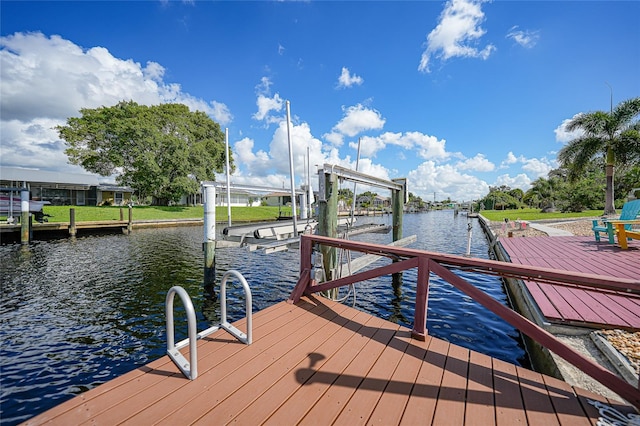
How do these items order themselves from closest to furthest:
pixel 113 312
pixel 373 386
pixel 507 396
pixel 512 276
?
pixel 507 396, pixel 373 386, pixel 512 276, pixel 113 312

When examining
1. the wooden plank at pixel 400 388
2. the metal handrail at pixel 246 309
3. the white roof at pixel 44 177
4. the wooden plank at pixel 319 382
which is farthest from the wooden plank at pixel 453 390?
the white roof at pixel 44 177

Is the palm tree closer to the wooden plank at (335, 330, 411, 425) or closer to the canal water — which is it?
the canal water

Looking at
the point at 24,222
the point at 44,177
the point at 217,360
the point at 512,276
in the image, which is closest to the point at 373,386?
the point at 217,360

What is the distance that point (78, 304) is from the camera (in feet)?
23.3

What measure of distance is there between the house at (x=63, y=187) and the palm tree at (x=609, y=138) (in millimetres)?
52011

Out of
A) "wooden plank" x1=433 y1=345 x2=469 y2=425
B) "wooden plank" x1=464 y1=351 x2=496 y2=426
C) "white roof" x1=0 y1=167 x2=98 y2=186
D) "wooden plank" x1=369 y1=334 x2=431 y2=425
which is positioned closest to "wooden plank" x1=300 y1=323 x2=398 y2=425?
"wooden plank" x1=369 y1=334 x2=431 y2=425

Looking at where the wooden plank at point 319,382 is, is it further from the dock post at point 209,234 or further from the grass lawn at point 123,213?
the grass lawn at point 123,213

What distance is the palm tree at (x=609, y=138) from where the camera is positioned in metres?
19.8

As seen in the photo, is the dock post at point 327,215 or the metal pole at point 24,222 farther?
the metal pole at point 24,222

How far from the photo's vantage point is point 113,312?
661cm

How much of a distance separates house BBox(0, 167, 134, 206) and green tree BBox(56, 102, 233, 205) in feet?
6.77

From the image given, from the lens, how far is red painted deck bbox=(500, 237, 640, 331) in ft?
12.4

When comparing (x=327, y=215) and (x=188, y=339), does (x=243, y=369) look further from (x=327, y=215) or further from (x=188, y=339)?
(x=327, y=215)

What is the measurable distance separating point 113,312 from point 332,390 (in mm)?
6727
